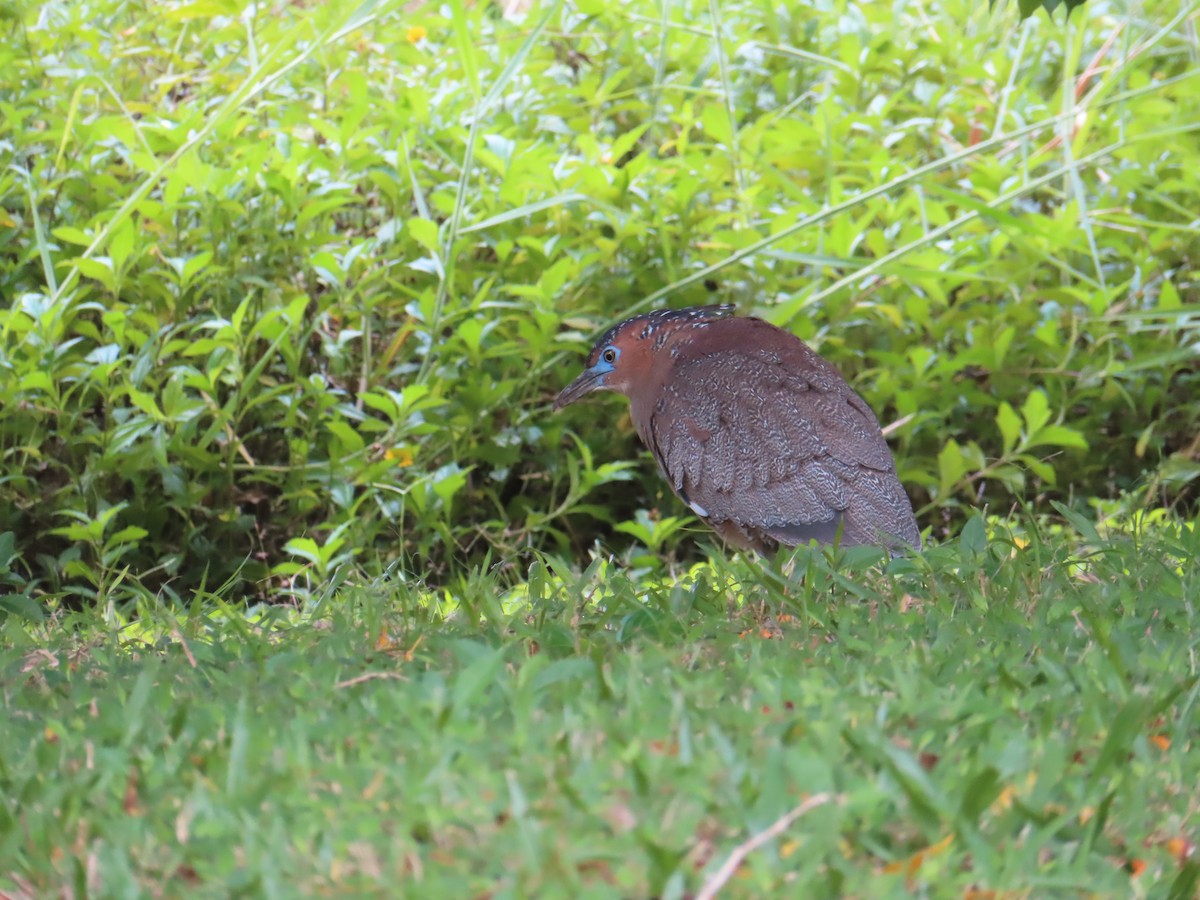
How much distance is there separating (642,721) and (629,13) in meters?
4.57

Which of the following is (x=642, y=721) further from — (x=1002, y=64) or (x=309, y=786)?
(x=1002, y=64)

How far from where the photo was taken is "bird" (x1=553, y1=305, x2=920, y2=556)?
13.0 ft

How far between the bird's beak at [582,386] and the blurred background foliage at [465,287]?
197mm

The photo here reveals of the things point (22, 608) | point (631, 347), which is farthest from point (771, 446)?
point (22, 608)

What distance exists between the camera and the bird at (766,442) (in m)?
3.95

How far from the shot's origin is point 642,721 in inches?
86.7

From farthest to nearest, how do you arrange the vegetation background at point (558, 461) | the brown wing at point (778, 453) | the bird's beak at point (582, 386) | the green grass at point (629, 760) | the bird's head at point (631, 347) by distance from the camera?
the bird's beak at point (582, 386), the bird's head at point (631, 347), the brown wing at point (778, 453), the vegetation background at point (558, 461), the green grass at point (629, 760)

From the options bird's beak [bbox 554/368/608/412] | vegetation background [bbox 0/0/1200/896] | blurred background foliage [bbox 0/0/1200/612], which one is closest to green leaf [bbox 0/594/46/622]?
vegetation background [bbox 0/0/1200/896]

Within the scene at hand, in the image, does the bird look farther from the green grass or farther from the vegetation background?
Answer: the green grass

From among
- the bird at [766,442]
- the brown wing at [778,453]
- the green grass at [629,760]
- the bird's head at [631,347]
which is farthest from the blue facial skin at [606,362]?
the green grass at [629,760]

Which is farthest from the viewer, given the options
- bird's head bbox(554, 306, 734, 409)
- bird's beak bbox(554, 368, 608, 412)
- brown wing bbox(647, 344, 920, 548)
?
bird's beak bbox(554, 368, 608, 412)

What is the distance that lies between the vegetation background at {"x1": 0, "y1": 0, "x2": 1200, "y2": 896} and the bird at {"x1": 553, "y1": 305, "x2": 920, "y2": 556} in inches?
11.8

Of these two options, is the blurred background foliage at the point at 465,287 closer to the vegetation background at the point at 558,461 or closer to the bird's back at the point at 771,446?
the vegetation background at the point at 558,461

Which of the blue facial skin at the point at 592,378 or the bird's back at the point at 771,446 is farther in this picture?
the blue facial skin at the point at 592,378
